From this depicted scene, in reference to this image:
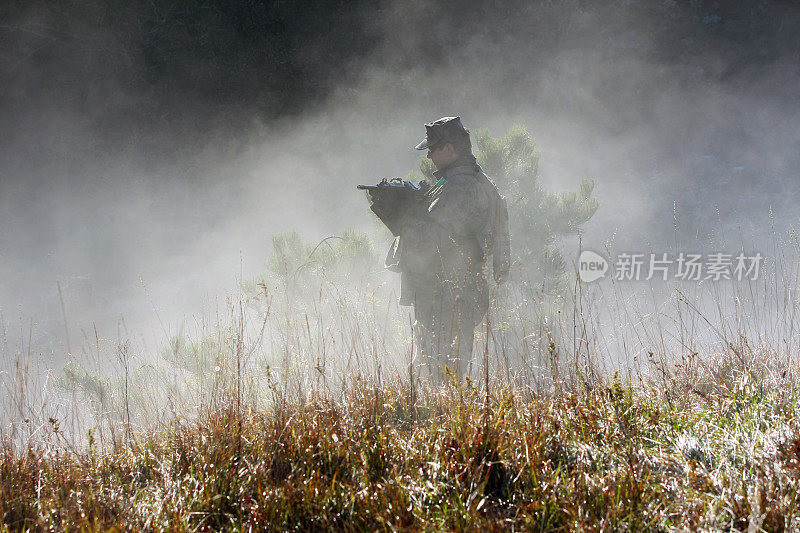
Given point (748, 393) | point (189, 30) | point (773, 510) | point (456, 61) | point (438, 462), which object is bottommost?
point (773, 510)

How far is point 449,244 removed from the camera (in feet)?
8.60

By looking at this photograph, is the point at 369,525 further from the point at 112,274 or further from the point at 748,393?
the point at 112,274

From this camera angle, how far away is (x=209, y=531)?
108cm

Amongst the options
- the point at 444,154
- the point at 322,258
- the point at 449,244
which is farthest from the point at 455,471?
the point at 322,258

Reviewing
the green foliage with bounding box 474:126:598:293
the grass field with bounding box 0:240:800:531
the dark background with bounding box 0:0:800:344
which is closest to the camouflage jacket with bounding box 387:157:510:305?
the grass field with bounding box 0:240:800:531

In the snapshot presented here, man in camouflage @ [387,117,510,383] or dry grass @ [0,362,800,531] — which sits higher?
man in camouflage @ [387,117,510,383]

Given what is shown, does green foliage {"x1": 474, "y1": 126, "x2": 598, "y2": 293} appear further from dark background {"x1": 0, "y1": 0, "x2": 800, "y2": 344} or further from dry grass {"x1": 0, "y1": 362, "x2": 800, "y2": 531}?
dark background {"x1": 0, "y1": 0, "x2": 800, "y2": 344}

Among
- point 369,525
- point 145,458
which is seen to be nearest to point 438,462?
point 369,525

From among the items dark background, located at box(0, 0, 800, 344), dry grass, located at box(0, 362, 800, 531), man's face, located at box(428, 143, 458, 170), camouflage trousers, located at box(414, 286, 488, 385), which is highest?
dark background, located at box(0, 0, 800, 344)

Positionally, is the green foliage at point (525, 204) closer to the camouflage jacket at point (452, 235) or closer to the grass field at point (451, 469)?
the camouflage jacket at point (452, 235)

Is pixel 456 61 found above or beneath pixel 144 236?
above

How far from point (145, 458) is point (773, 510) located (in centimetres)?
158

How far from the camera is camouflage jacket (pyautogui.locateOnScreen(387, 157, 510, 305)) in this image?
262 cm

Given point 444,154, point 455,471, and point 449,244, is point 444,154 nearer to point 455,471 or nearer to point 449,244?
point 449,244
